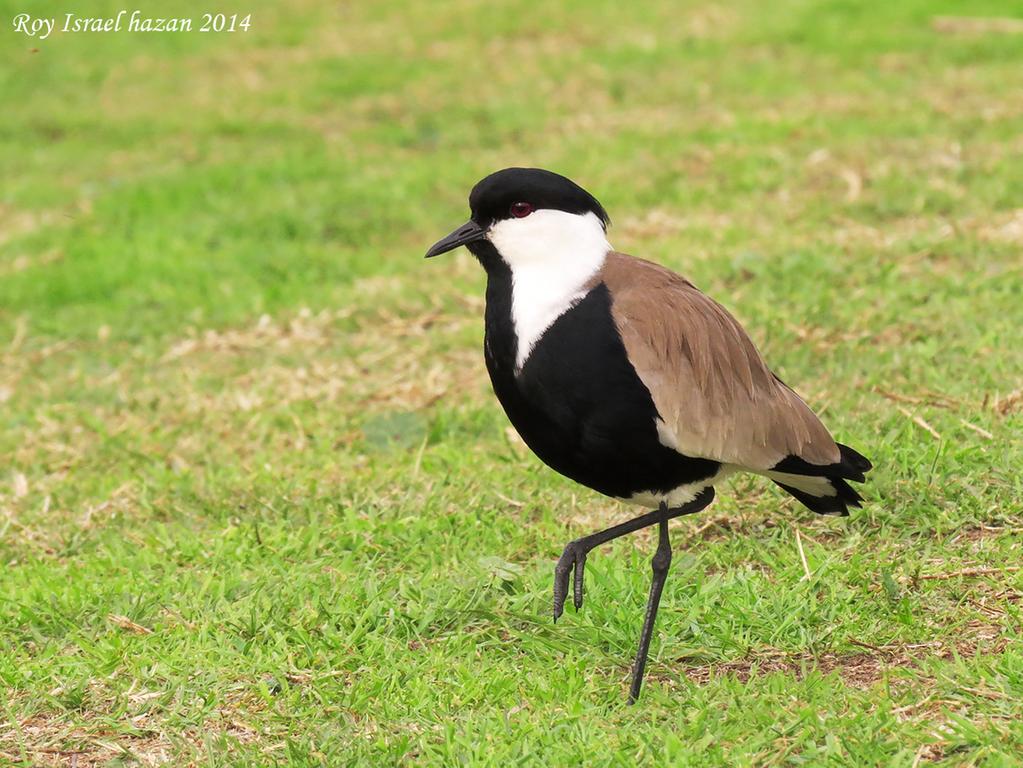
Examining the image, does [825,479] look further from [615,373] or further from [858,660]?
[615,373]

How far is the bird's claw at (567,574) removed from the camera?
12.2ft

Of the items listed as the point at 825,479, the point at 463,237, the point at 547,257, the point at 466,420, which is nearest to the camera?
the point at 547,257

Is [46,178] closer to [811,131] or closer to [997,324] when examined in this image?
[811,131]

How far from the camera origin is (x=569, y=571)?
147 inches

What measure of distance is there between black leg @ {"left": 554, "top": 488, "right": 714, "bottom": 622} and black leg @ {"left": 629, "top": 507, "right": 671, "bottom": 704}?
71 mm

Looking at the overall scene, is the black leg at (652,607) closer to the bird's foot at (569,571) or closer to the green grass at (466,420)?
the green grass at (466,420)

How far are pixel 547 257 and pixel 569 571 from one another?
2.80 feet

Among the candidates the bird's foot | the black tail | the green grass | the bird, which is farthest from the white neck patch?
the green grass

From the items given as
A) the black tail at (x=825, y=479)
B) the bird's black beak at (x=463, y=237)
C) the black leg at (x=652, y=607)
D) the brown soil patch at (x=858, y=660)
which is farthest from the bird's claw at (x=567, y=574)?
the bird's black beak at (x=463, y=237)

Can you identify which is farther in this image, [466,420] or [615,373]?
[466,420]

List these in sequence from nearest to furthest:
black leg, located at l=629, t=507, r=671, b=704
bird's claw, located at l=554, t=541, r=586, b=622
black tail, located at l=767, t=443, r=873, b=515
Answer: black leg, located at l=629, t=507, r=671, b=704, bird's claw, located at l=554, t=541, r=586, b=622, black tail, located at l=767, t=443, r=873, b=515

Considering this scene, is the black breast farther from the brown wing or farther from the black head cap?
the black head cap

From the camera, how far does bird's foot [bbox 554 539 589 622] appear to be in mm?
3724

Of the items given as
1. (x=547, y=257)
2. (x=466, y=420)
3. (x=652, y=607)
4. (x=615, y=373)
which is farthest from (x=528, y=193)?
(x=466, y=420)
